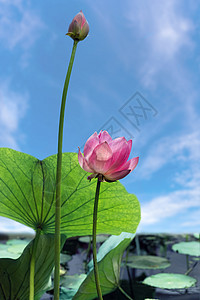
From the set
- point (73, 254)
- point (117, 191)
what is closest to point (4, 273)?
point (117, 191)

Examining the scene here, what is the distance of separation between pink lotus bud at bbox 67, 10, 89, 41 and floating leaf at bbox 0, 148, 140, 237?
24 cm

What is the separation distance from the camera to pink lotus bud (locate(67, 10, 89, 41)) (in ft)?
1.50

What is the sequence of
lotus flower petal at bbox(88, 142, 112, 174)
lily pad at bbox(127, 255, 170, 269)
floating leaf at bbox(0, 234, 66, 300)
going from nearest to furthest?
lotus flower petal at bbox(88, 142, 112, 174) < floating leaf at bbox(0, 234, 66, 300) < lily pad at bbox(127, 255, 170, 269)

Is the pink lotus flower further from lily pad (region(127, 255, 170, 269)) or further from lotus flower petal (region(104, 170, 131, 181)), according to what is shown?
lily pad (region(127, 255, 170, 269))

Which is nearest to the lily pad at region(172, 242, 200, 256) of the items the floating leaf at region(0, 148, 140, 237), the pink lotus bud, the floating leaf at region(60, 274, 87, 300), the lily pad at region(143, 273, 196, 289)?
the lily pad at region(143, 273, 196, 289)

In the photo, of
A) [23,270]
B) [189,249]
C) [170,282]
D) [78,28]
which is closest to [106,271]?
[23,270]

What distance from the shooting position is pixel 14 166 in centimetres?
59

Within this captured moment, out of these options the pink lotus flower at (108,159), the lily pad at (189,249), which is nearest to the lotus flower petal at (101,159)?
the pink lotus flower at (108,159)

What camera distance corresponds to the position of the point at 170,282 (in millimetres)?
907

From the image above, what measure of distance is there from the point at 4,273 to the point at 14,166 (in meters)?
0.22

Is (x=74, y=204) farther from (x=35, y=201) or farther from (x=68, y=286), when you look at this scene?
(x=68, y=286)

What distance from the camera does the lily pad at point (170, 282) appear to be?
0.87 meters

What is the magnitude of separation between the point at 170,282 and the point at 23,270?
54 cm

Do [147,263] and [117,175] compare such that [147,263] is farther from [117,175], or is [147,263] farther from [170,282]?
[117,175]
